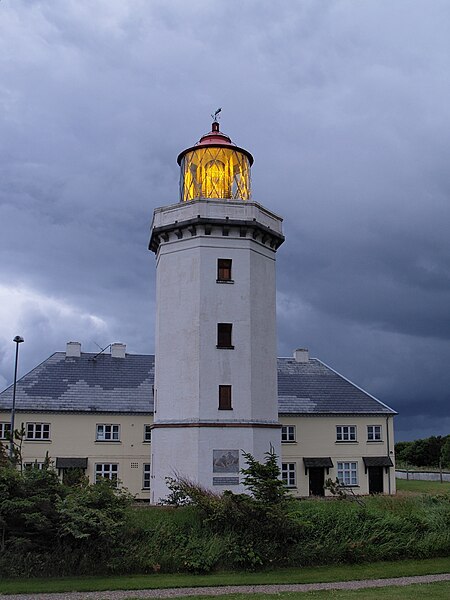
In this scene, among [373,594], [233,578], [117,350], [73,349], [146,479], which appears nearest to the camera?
[373,594]

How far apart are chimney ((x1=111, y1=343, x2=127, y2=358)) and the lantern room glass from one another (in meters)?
14.6

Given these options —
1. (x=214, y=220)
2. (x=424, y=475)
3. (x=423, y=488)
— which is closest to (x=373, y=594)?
(x=214, y=220)

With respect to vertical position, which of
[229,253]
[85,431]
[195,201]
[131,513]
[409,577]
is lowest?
[409,577]

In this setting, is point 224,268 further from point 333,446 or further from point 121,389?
point 333,446

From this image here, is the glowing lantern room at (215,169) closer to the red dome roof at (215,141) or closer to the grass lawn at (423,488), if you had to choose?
the red dome roof at (215,141)

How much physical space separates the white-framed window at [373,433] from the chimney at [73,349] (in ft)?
54.3

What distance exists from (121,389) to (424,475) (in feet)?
99.8

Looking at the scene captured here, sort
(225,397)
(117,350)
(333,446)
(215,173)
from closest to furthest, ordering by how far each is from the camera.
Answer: (225,397) → (215,173) → (333,446) → (117,350)

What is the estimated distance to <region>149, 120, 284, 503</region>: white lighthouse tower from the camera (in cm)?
2228

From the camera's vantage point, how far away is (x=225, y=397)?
22.6 metres

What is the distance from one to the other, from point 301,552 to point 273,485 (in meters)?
1.68

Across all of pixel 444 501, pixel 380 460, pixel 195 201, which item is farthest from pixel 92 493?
pixel 380 460

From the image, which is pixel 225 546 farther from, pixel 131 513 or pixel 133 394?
pixel 133 394

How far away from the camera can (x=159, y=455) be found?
75.5ft
